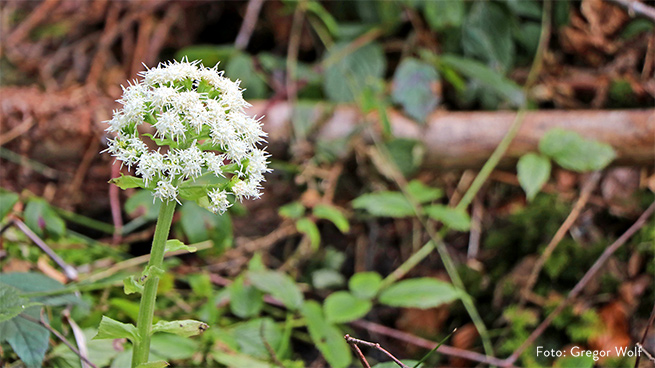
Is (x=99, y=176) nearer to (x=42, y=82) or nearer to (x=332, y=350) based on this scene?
(x=42, y=82)

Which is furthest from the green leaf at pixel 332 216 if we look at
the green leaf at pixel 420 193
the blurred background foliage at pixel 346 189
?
the green leaf at pixel 420 193

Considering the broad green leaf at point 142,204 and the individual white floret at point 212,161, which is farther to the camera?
the broad green leaf at point 142,204

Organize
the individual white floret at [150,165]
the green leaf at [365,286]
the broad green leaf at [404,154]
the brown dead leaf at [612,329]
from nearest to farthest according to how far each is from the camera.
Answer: the individual white floret at [150,165] → the green leaf at [365,286] → the brown dead leaf at [612,329] → the broad green leaf at [404,154]

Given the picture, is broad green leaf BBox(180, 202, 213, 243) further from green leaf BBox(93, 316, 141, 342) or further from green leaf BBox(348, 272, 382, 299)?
green leaf BBox(93, 316, 141, 342)

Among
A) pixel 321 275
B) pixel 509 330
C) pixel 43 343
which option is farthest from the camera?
pixel 321 275

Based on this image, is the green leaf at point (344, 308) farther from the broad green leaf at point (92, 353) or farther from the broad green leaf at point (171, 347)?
the broad green leaf at point (92, 353)

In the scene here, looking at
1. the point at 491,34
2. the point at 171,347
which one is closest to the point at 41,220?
the point at 171,347

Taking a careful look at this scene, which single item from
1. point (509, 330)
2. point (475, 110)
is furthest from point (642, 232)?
point (475, 110)
